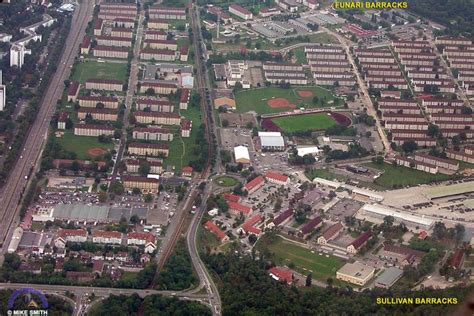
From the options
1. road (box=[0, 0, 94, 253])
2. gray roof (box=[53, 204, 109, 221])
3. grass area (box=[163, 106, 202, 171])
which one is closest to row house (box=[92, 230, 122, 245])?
gray roof (box=[53, 204, 109, 221])

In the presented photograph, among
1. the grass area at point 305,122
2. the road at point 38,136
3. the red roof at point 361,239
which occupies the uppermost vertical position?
the red roof at point 361,239

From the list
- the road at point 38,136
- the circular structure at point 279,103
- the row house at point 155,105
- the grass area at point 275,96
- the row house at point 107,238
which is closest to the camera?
the row house at point 107,238

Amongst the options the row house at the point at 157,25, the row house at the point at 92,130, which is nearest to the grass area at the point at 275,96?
the row house at the point at 92,130

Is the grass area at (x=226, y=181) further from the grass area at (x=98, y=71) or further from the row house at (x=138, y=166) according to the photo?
the grass area at (x=98, y=71)

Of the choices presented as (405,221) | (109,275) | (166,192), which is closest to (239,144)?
(166,192)

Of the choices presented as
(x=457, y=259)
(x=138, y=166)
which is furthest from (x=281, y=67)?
(x=457, y=259)

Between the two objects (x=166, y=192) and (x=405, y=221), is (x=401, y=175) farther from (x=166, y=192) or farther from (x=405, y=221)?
(x=166, y=192)

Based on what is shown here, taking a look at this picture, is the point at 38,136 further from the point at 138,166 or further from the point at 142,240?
the point at 142,240

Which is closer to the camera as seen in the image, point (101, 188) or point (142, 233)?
point (142, 233)
